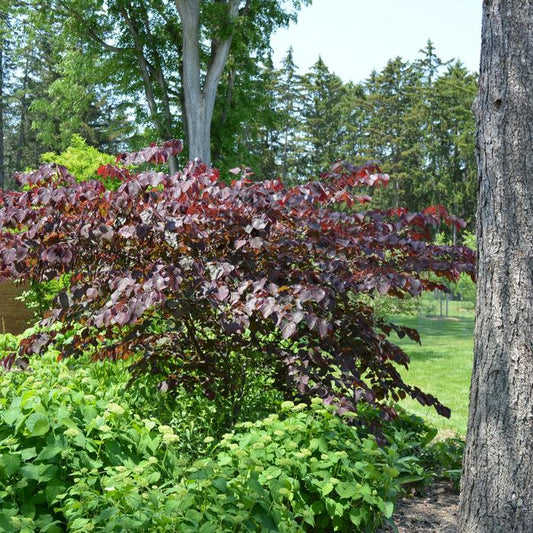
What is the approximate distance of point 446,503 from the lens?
3490 mm

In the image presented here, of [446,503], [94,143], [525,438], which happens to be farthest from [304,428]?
[94,143]

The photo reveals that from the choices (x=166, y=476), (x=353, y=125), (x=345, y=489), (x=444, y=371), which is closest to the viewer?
(x=345, y=489)

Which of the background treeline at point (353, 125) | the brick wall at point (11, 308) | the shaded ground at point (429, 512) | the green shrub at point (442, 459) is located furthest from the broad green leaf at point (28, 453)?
the background treeline at point (353, 125)

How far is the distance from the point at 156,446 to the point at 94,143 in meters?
28.8

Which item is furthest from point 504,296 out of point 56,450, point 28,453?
point 28,453

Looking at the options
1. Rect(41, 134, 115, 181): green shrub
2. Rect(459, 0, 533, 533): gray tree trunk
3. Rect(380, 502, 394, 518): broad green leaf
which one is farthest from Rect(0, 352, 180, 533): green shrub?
Rect(41, 134, 115, 181): green shrub

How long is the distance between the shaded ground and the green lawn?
6.06ft

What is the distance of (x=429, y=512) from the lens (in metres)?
3.34

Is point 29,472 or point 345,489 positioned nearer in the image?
point 29,472

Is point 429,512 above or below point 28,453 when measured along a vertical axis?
below

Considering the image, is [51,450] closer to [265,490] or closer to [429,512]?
[265,490]

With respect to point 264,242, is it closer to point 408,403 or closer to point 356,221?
point 356,221

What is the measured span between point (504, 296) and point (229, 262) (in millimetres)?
1513

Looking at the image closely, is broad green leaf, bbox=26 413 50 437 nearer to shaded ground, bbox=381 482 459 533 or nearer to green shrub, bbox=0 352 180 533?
green shrub, bbox=0 352 180 533
